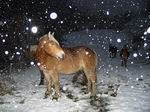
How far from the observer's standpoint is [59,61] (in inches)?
428

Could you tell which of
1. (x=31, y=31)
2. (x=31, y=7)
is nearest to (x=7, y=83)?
(x=31, y=31)

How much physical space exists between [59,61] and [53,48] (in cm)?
94

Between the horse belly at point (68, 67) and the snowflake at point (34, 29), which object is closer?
the horse belly at point (68, 67)

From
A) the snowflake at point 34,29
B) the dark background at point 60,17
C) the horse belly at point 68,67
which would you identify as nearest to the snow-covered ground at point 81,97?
the horse belly at point 68,67

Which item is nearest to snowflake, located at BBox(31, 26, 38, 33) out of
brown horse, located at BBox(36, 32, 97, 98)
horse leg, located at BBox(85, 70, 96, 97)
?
brown horse, located at BBox(36, 32, 97, 98)

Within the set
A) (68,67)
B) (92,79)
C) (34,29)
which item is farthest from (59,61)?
(34,29)

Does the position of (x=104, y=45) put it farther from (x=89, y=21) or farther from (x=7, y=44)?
(x=7, y=44)

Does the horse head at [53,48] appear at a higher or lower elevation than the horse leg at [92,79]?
higher

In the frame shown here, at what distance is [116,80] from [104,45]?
23.7m

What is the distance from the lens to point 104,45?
127 feet

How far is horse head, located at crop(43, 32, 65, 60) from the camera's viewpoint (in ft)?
32.8

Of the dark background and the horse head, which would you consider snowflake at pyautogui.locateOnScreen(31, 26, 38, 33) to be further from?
the horse head

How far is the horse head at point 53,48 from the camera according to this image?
9.99 metres

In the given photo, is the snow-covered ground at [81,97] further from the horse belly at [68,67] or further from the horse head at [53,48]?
the horse head at [53,48]
